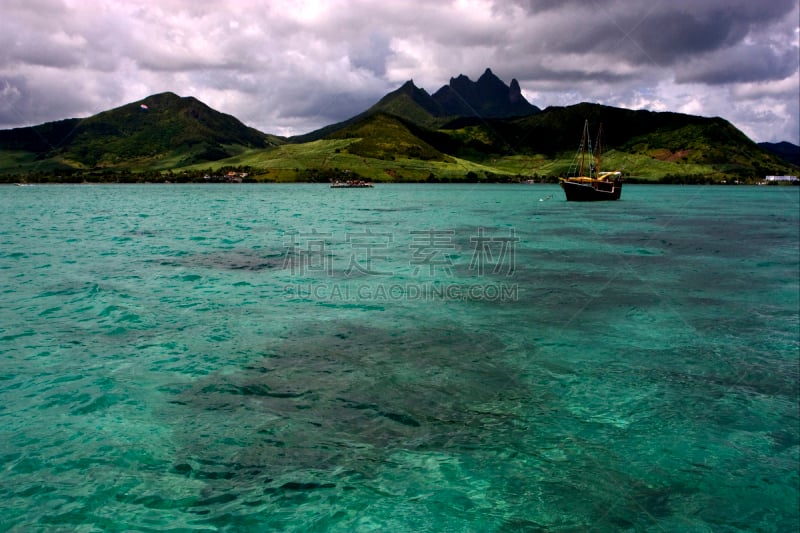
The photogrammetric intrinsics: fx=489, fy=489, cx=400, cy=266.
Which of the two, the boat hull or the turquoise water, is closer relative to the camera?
the turquoise water

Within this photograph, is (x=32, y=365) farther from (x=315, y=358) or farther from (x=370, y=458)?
(x=370, y=458)

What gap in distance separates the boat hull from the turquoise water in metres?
101

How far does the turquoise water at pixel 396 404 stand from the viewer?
8.76 m

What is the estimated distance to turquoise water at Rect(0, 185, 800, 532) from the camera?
8.76 m

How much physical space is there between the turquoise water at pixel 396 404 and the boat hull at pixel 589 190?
3990 inches

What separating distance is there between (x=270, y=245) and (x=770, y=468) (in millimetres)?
39731

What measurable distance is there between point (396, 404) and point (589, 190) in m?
127

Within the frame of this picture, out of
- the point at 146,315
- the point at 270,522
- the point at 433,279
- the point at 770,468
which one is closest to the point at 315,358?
the point at 270,522

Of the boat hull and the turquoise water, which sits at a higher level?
the boat hull

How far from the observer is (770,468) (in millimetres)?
10180

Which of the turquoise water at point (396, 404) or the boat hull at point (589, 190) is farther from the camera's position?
the boat hull at point (589, 190)

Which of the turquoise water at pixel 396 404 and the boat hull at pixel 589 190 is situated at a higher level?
the boat hull at pixel 589 190

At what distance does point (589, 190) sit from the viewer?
5007 inches

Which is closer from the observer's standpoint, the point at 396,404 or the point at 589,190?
the point at 396,404
